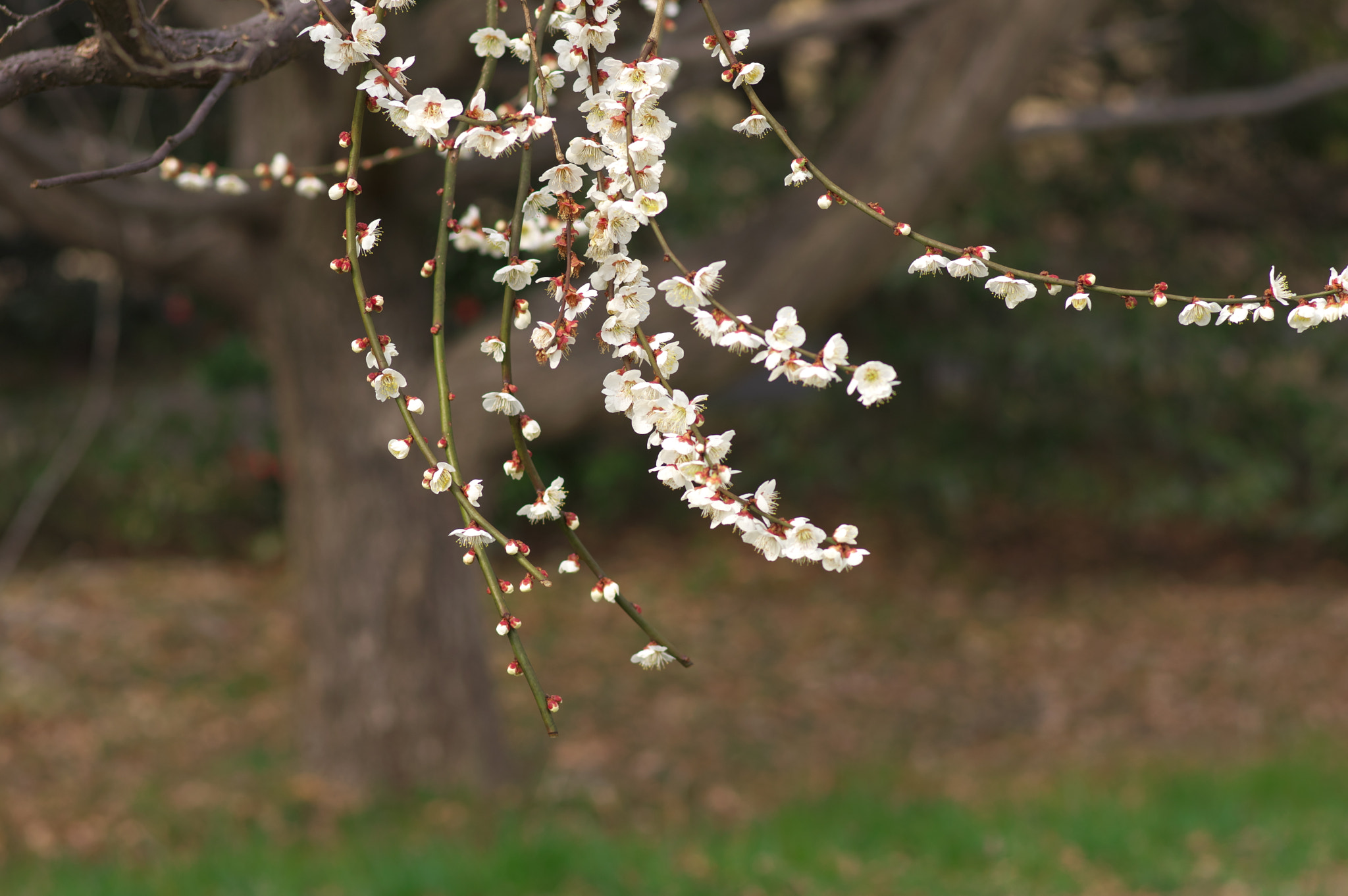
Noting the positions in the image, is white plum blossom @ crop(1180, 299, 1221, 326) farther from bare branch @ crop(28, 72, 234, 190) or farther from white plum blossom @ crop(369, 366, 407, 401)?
bare branch @ crop(28, 72, 234, 190)

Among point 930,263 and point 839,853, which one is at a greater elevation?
point 839,853

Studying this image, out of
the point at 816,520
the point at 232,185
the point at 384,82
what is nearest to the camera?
the point at 384,82

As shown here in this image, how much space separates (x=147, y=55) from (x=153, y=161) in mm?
122

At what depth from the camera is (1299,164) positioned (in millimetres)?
7980

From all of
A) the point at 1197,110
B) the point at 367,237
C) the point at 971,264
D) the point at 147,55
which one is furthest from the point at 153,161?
the point at 1197,110

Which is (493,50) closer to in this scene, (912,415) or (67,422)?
(912,415)

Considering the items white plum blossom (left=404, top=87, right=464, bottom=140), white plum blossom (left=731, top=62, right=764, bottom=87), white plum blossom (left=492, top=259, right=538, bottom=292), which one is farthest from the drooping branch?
white plum blossom (left=731, top=62, right=764, bottom=87)

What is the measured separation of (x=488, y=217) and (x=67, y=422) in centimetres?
505

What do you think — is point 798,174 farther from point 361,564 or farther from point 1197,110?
point 1197,110

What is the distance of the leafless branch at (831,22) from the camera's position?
395 centimetres

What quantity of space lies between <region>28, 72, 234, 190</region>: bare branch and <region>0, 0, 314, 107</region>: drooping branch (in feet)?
0.07

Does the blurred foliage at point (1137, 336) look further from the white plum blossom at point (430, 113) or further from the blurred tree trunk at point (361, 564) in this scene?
the white plum blossom at point (430, 113)

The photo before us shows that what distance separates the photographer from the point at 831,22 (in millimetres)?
4074

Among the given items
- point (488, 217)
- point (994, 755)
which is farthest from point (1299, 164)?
point (488, 217)
